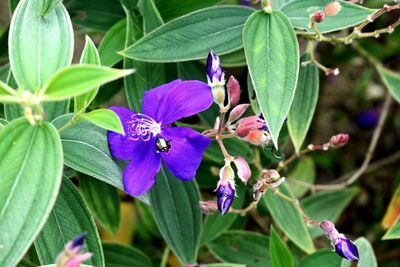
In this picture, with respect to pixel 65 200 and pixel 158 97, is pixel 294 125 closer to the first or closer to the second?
pixel 158 97

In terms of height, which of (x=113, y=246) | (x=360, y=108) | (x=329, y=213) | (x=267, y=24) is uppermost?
(x=267, y=24)

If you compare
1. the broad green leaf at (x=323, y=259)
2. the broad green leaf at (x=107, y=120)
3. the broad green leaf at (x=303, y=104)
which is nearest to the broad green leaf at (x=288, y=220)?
the broad green leaf at (x=323, y=259)

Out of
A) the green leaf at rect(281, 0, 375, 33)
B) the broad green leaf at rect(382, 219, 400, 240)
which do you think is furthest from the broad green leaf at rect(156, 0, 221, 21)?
the broad green leaf at rect(382, 219, 400, 240)

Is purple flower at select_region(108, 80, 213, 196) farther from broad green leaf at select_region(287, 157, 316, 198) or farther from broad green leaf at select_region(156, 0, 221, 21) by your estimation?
broad green leaf at select_region(287, 157, 316, 198)

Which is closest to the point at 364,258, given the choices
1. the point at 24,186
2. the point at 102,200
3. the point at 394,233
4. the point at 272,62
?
the point at 394,233

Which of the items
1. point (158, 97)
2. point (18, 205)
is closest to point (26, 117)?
point (18, 205)
